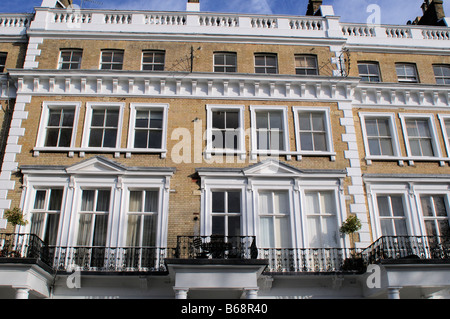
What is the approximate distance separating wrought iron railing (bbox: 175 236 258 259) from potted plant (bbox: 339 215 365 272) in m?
3.09

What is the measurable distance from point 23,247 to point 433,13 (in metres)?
20.3

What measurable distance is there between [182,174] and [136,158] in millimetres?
1764

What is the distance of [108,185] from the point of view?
15055 mm

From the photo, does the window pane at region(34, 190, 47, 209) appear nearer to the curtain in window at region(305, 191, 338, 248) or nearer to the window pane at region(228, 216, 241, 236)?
the window pane at region(228, 216, 241, 236)

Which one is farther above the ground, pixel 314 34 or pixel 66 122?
pixel 314 34

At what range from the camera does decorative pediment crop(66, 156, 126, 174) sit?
49.5 ft

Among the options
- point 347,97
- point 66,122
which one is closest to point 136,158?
point 66,122

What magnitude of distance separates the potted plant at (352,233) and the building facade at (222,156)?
0.31 feet

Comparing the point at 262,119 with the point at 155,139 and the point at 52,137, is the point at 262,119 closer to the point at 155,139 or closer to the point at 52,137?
the point at 155,139

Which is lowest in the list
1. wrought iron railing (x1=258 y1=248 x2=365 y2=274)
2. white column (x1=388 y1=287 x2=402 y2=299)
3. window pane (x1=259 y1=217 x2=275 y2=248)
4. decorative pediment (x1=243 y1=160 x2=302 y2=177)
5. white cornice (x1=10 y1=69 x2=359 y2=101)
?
white column (x1=388 y1=287 x2=402 y2=299)

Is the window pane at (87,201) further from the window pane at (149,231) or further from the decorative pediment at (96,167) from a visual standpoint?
the window pane at (149,231)

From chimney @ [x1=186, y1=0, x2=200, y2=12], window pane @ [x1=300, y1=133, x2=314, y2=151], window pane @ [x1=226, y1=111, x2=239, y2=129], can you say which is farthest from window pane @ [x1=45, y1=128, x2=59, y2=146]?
window pane @ [x1=300, y1=133, x2=314, y2=151]

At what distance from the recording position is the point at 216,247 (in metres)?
12.9
